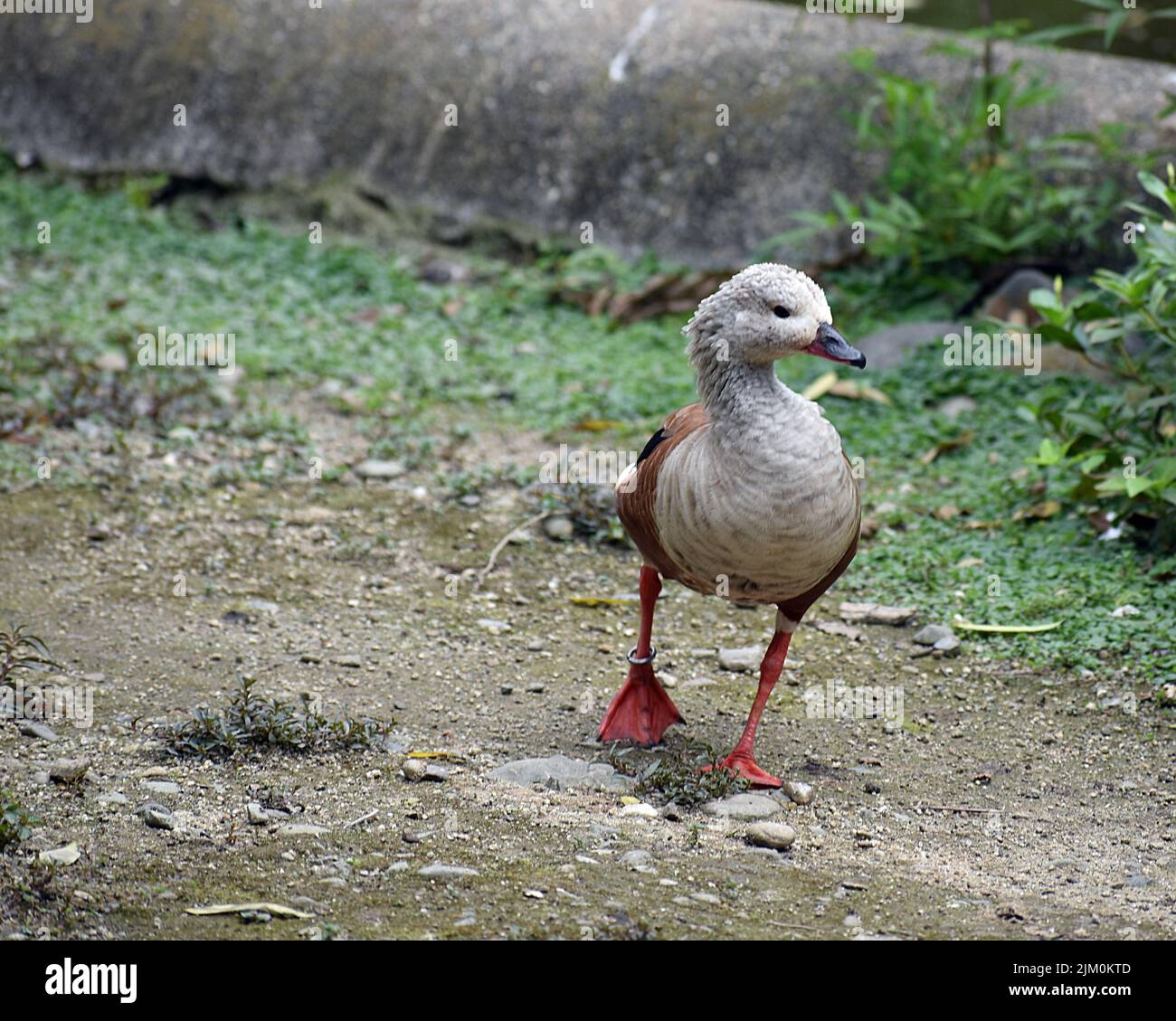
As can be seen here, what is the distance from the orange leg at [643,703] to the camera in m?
4.39

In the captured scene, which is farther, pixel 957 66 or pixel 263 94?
pixel 263 94

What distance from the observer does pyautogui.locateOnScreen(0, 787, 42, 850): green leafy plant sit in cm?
336

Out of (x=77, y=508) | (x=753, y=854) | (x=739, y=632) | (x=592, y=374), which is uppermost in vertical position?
(x=592, y=374)

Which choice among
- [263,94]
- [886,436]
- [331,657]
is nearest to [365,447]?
[331,657]

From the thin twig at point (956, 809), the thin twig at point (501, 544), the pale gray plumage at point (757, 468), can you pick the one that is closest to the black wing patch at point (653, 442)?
the pale gray plumage at point (757, 468)

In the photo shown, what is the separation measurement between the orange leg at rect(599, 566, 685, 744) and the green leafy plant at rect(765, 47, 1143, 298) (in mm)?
3518

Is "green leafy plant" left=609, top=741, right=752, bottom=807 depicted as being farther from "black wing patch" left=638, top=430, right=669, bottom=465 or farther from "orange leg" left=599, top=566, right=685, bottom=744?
"black wing patch" left=638, top=430, right=669, bottom=465

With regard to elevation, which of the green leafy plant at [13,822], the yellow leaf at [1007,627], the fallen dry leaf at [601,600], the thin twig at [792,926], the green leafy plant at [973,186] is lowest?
the thin twig at [792,926]

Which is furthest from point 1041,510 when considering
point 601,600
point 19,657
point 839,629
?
point 19,657

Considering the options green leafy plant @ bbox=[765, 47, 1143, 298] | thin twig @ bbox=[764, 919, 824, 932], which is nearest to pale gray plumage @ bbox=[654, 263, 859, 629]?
thin twig @ bbox=[764, 919, 824, 932]

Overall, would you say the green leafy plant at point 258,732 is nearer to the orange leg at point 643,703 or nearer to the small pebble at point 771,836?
the orange leg at point 643,703

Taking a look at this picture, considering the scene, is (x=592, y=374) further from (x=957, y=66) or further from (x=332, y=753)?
(x=332, y=753)

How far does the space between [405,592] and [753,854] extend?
2.24 metres

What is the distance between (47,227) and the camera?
29.0 feet
